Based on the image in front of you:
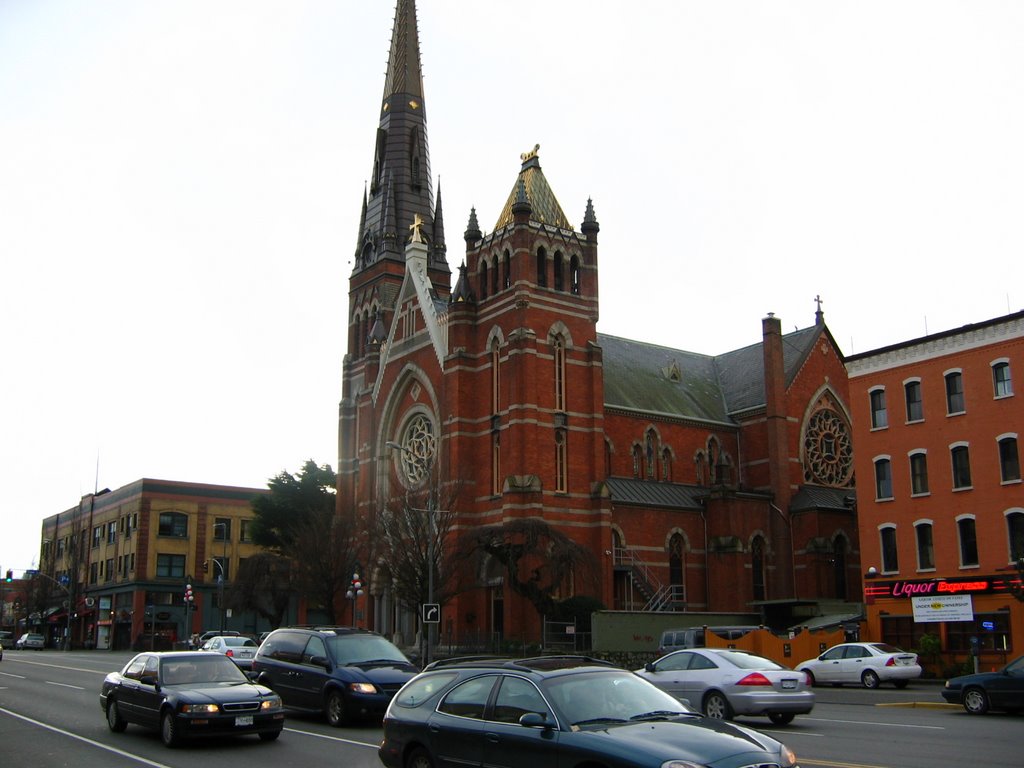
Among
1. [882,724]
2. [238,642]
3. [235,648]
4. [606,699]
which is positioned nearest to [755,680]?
[882,724]

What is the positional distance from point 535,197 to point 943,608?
2940 cm

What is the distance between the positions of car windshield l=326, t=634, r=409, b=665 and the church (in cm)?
2338

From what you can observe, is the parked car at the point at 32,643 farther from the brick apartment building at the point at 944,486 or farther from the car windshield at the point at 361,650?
the car windshield at the point at 361,650

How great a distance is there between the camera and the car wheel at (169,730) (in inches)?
666

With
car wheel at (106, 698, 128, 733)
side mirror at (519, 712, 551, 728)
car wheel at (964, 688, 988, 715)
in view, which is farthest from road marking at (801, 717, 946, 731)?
car wheel at (106, 698, 128, 733)

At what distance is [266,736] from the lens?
17.7 m

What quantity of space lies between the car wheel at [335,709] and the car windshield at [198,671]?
1.87m

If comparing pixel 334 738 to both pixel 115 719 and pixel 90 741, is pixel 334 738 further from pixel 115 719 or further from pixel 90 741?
pixel 115 719

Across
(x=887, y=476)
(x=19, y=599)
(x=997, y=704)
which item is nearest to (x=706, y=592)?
(x=887, y=476)

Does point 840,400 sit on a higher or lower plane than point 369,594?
higher

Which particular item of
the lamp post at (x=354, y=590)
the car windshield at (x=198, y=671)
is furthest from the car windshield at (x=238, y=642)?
the car windshield at (x=198, y=671)

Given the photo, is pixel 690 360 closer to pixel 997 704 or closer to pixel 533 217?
pixel 533 217

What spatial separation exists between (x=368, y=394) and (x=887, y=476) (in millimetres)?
32462

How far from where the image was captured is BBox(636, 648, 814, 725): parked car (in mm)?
19859
